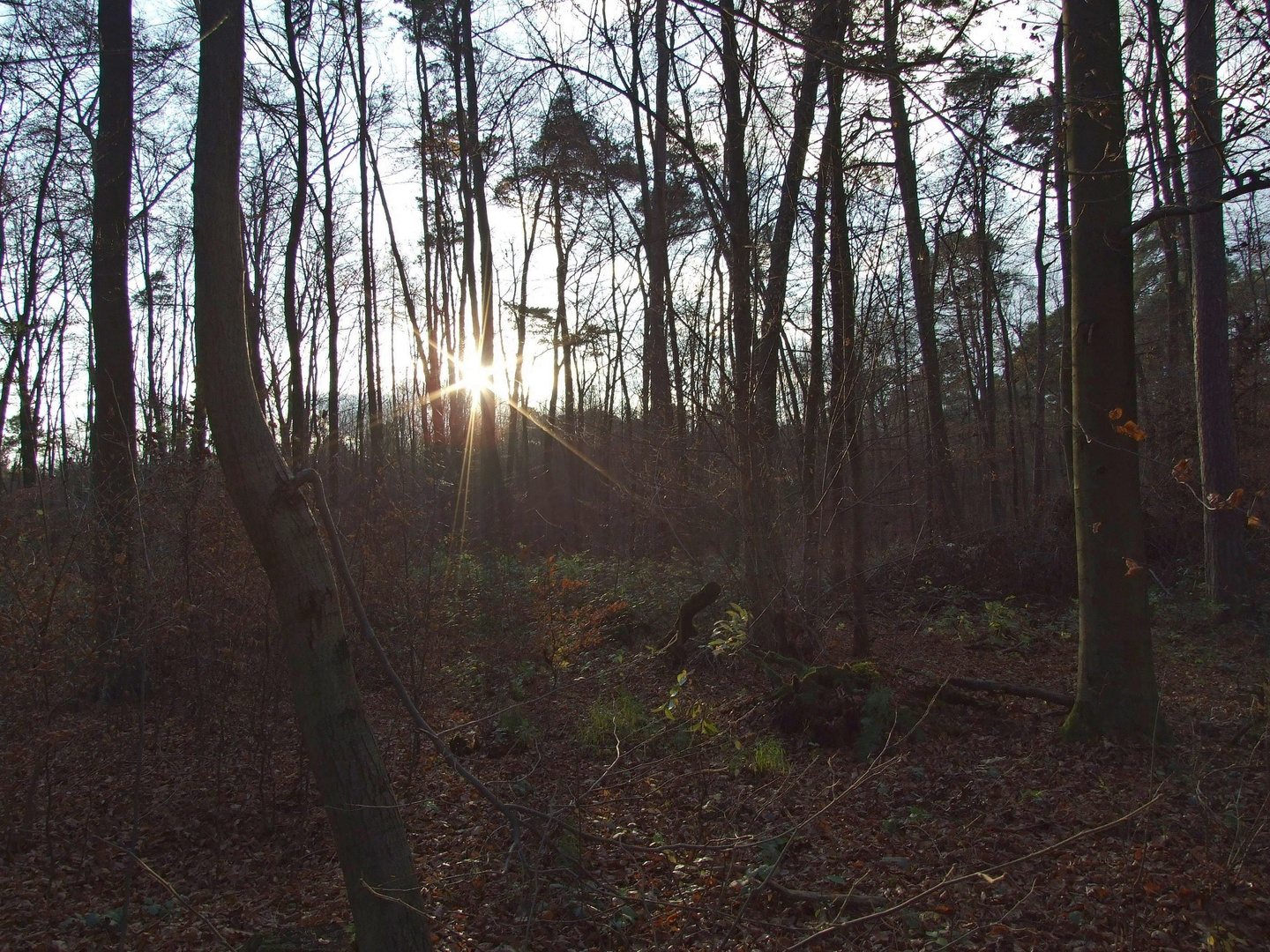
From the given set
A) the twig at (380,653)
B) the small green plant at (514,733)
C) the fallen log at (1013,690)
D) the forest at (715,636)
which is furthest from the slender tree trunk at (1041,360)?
the twig at (380,653)

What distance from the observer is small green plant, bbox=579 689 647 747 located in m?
5.98

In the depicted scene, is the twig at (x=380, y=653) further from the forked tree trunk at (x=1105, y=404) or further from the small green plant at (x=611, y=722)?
the forked tree trunk at (x=1105, y=404)

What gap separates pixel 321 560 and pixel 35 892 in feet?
10.6

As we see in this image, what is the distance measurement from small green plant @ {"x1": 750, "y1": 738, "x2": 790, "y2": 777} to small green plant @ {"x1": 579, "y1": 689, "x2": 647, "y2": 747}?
3.40 ft

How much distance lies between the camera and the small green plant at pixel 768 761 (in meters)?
5.21

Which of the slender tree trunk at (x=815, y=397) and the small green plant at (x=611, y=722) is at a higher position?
the slender tree trunk at (x=815, y=397)

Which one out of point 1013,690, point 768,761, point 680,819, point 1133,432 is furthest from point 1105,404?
point 680,819

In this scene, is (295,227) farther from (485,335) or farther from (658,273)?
(658,273)

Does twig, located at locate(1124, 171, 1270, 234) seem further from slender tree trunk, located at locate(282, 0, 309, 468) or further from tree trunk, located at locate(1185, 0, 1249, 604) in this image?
slender tree trunk, located at locate(282, 0, 309, 468)

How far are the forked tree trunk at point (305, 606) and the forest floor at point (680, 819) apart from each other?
1.88ft

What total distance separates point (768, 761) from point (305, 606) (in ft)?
12.0

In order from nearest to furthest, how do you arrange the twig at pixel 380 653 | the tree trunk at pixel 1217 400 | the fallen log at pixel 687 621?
the twig at pixel 380 653
the fallen log at pixel 687 621
the tree trunk at pixel 1217 400

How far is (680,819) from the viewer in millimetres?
4508

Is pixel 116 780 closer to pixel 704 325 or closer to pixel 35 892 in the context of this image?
pixel 35 892
